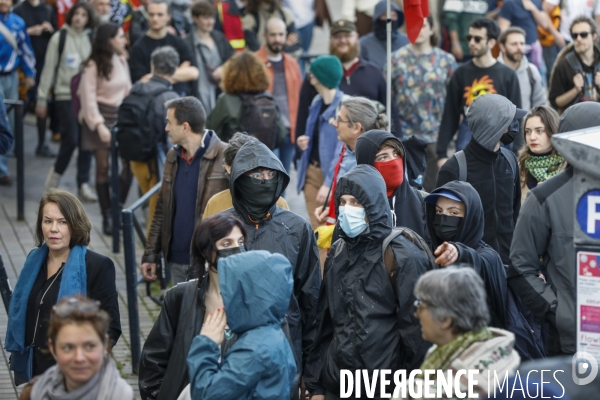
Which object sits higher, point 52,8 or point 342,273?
point 52,8

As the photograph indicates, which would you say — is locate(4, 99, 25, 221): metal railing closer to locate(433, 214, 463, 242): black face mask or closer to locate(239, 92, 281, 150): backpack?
locate(239, 92, 281, 150): backpack

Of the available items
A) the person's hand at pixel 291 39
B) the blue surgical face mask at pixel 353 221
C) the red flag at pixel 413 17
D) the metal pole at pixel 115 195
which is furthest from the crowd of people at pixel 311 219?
the person's hand at pixel 291 39

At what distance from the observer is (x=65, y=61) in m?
12.6

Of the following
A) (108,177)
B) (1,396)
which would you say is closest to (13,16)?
(108,177)

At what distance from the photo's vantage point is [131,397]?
4.58 metres

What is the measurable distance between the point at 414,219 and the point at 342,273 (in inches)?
43.2

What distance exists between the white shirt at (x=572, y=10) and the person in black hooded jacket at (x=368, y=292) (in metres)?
9.38

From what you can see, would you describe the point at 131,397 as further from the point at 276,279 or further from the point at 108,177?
the point at 108,177

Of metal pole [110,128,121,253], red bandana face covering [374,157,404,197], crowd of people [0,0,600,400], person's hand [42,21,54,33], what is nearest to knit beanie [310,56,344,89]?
crowd of people [0,0,600,400]

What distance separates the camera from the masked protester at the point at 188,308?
5160 millimetres

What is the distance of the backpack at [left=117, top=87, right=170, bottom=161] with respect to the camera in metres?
10.2

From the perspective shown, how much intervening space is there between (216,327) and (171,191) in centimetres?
329

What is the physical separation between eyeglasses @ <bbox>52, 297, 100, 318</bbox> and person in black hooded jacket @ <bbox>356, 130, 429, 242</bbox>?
7.87ft

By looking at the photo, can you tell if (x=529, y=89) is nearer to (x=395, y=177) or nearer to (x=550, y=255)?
(x=395, y=177)
